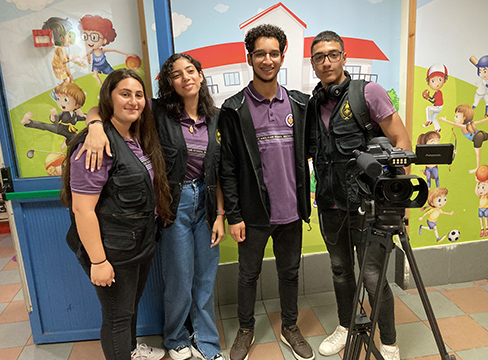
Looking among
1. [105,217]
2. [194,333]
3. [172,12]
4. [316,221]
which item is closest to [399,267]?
[316,221]

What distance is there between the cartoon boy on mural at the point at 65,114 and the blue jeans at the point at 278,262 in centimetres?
116

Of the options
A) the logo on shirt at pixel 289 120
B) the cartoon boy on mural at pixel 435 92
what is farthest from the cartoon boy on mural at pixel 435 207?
the logo on shirt at pixel 289 120

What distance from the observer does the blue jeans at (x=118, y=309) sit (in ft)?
5.01

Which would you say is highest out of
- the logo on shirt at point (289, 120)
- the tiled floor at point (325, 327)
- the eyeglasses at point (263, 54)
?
the eyeglasses at point (263, 54)

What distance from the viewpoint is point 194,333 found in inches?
79.5

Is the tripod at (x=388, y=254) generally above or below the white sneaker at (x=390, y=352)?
above

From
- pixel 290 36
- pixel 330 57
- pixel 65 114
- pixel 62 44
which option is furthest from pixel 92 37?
pixel 330 57

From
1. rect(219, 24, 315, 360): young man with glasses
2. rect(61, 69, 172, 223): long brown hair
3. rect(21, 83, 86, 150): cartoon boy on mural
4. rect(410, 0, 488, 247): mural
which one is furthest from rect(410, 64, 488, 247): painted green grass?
rect(21, 83, 86, 150): cartoon boy on mural

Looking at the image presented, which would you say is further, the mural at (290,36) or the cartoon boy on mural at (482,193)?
the cartoon boy on mural at (482,193)

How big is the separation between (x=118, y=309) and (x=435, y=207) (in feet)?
7.19

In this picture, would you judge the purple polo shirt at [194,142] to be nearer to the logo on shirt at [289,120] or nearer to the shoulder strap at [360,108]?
the logo on shirt at [289,120]

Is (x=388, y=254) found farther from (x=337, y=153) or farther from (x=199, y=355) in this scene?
(x=199, y=355)

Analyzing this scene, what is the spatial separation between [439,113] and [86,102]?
88.0 inches

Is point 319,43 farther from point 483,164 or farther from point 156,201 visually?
point 483,164
